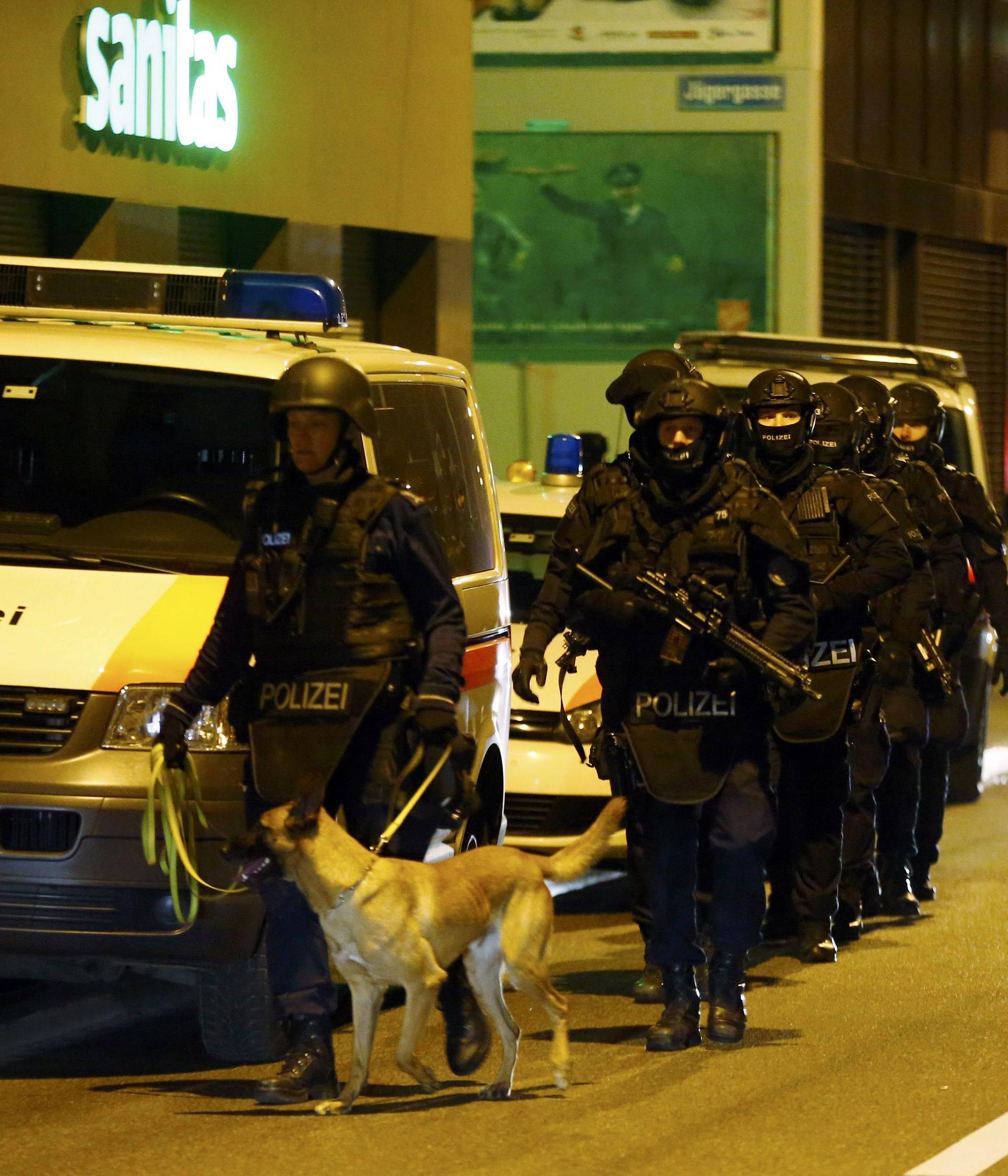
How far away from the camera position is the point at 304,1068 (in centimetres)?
581

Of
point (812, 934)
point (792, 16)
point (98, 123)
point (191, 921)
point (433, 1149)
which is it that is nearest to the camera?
point (433, 1149)

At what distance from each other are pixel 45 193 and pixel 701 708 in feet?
26.0

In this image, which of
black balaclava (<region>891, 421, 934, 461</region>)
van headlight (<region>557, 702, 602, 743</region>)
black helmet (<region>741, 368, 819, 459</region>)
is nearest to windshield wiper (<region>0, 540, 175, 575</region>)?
van headlight (<region>557, 702, 602, 743</region>)

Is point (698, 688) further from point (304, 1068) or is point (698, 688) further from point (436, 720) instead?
point (304, 1068)

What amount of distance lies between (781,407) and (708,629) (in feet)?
4.77

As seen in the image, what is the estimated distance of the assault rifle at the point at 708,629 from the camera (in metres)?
6.50

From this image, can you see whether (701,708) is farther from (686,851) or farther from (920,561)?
(920,561)

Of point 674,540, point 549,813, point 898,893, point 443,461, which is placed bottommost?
point 898,893

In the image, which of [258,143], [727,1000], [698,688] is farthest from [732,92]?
[727,1000]

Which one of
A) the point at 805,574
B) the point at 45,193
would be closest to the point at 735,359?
the point at 45,193

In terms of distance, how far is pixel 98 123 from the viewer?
507 inches

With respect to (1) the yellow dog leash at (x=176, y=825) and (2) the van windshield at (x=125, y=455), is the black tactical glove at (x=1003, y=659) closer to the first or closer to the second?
(2) the van windshield at (x=125, y=455)

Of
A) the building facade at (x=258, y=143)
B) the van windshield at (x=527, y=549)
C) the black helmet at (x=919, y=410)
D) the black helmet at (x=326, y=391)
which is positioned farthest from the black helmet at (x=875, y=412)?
the building facade at (x=258, y=143)

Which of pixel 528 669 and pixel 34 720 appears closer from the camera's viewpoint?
pixel 34 720
